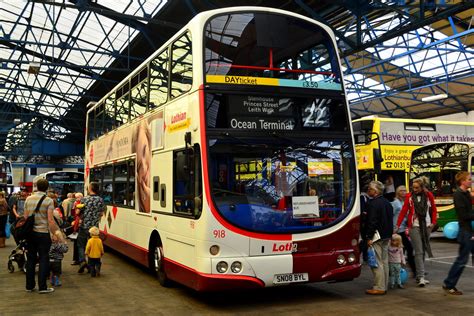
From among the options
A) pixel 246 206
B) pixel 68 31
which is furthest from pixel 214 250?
pixel 68 31

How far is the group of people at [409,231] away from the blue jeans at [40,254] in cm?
490

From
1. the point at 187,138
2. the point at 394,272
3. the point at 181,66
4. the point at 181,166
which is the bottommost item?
the point at 394,272

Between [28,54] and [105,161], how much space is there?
1695 cm

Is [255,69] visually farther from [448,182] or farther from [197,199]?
[448,182]

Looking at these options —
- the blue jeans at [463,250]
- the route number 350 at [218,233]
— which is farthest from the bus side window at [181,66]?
the blue jeans at [463,250]

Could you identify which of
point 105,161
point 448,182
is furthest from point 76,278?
point 448,182

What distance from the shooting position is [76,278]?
902 cm

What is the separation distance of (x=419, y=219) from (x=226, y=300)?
11.3 ft

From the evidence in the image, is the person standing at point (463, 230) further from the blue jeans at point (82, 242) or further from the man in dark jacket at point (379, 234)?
the blue jeans at point (82, 242)

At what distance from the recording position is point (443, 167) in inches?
597

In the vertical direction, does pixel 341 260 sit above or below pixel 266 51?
below

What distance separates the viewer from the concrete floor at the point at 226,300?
6.32m

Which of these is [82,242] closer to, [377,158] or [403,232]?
[377,158]

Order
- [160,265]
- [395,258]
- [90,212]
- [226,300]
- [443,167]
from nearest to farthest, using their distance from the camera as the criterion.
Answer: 1. [226,300]
2. [395,258]
3. [160,265]
4. [90,212]
5. [443,167]
